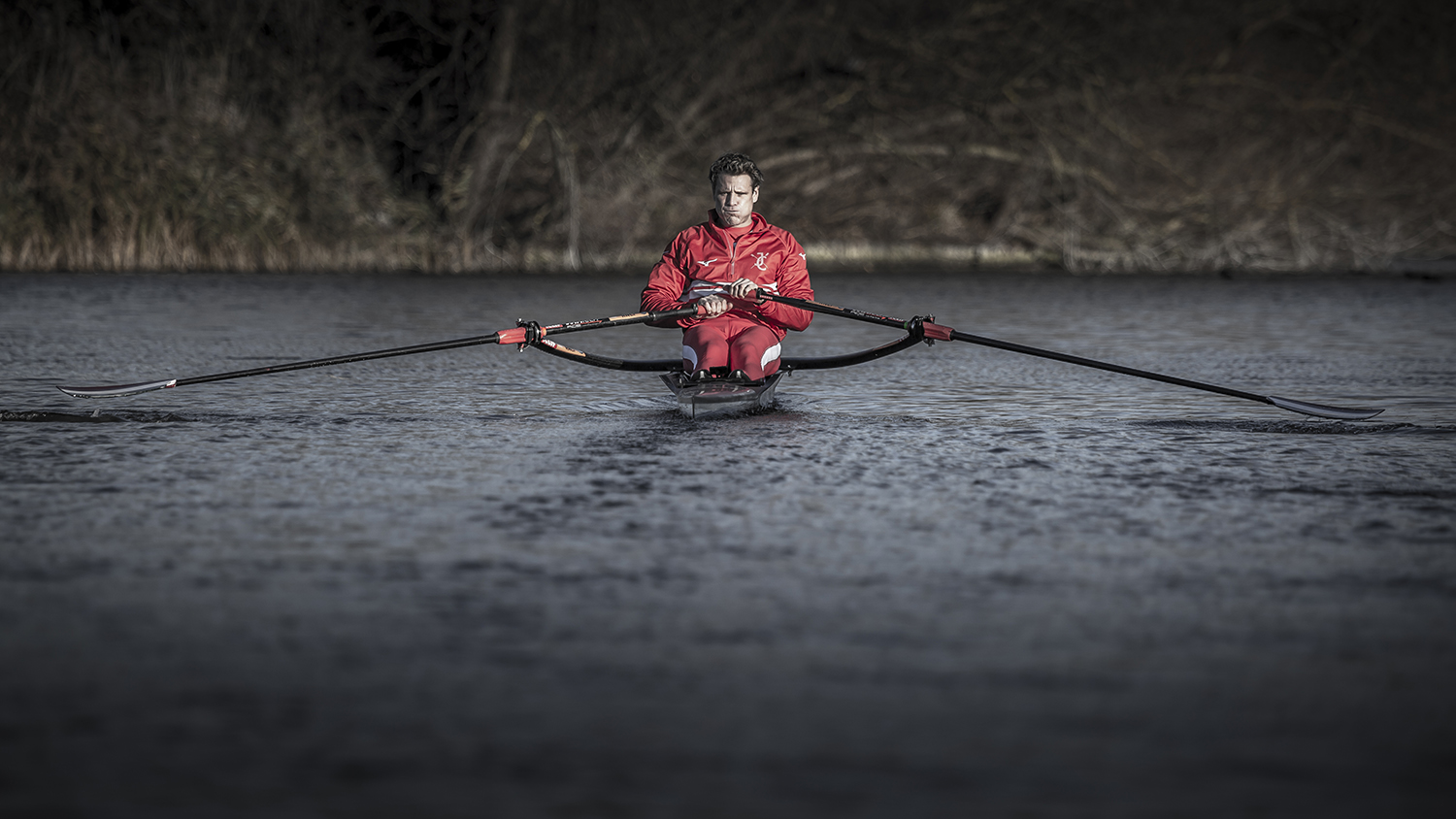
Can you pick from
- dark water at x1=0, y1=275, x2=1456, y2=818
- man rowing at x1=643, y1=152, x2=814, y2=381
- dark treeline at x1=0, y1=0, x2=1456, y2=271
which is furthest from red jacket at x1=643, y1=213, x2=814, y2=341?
dark treeline at x1=0, y1=0, x2=1456, y2=271

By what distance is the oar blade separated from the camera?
8.42m

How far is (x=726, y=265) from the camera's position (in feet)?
30.7

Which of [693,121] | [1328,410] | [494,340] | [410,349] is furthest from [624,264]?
[1328,410]

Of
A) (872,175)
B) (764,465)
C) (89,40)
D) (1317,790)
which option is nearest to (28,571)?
(764,465)

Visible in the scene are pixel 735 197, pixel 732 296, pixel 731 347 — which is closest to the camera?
pixel 732 296

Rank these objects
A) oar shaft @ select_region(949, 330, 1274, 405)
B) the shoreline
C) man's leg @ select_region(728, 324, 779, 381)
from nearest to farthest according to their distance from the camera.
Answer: oar shaft @ select_region(949, 330, 1274, 405) < man's leg @ select_region(728, 324, 779, 381) < the shoreline

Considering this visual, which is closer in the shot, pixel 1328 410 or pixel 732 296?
pixel 1328 410

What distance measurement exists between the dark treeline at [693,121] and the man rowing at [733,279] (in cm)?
1384

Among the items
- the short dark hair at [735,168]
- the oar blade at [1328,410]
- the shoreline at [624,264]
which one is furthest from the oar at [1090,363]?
the shoreline at [624,264]

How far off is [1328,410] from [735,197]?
2952 millimetres

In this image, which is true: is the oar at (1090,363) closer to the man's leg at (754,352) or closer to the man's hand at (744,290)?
the man's hand at (744,290)

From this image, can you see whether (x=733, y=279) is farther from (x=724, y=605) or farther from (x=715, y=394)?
(x=724, y=605)

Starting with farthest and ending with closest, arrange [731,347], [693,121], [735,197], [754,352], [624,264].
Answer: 1. [693,121]
2. [624,264]
3. [735,197]
4. [731,347]
5. [754,352]

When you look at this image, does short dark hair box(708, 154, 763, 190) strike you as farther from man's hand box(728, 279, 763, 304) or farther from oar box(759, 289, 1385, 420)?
man's hand box(728, 279, 763, 304)
